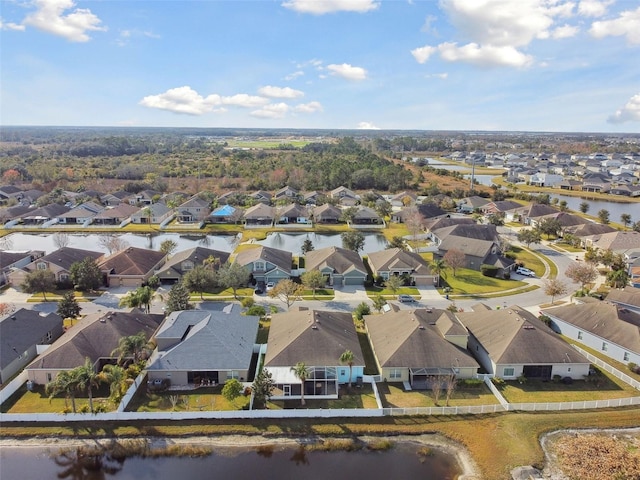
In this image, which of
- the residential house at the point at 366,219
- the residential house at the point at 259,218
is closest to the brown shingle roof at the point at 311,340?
the residential house at the point at 259,218

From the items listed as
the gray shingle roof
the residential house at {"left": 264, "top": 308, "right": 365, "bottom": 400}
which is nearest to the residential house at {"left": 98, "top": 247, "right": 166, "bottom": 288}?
the gray shingle roof

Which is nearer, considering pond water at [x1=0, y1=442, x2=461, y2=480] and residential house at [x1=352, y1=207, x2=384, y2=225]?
pond water at [x1=0, y1=442, x2=461, y2=480]

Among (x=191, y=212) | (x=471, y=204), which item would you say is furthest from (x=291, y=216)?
(x=471, y=204)

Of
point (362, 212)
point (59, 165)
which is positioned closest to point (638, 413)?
point (362, 212)

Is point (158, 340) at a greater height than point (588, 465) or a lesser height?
greater

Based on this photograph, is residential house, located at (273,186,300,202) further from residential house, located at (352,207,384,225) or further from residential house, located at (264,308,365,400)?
residential house, located at (264,308,365,400)

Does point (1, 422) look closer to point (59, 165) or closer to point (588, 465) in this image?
point (588, 465)
